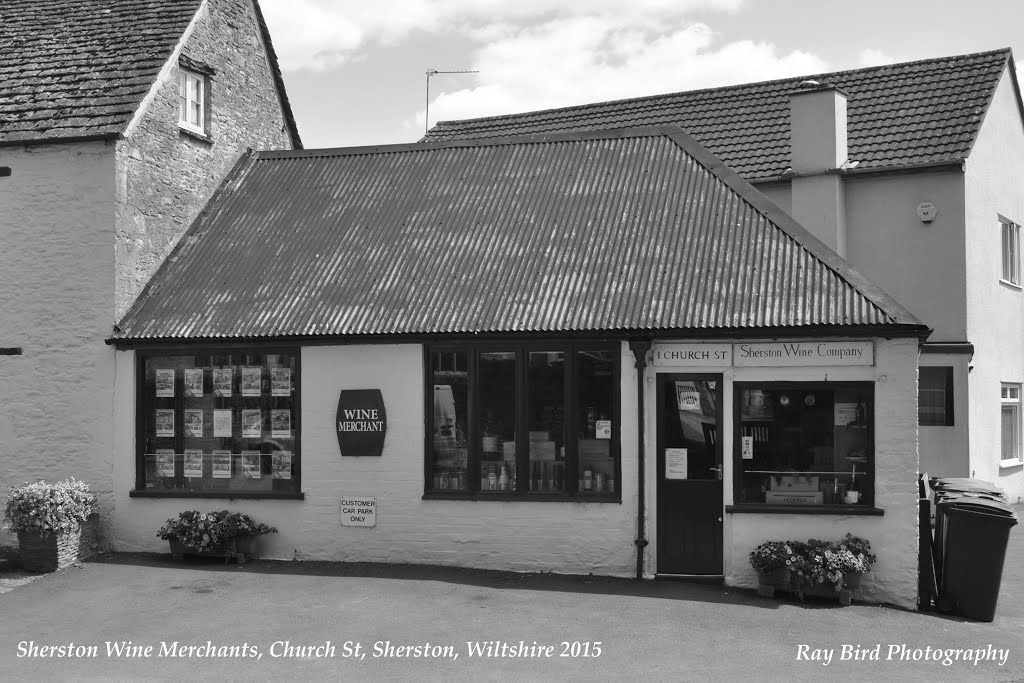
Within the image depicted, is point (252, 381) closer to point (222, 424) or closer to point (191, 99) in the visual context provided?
point (222, 424)

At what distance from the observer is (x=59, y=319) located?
1449 centimetres

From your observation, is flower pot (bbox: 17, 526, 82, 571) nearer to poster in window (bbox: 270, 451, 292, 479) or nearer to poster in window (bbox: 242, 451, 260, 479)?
poster in window (bbox: 242, 451, 260, 479)

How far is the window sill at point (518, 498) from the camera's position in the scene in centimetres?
1284

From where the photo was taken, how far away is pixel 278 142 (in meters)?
19.5

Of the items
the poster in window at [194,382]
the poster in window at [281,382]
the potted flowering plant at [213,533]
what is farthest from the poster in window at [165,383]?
the potted flowering plant at [213,533]

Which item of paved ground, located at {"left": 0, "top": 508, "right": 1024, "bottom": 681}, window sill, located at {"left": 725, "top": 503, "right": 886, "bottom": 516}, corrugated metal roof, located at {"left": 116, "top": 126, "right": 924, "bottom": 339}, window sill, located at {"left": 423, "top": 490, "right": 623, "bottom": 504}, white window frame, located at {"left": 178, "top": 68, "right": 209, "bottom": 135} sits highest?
white window frame, located at {"left": 178, "top": 68, "right": 209, "bottom": 135}

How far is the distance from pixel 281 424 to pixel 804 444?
648 centimetres

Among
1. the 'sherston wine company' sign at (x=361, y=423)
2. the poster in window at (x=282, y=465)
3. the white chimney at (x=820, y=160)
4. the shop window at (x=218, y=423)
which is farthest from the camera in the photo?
the white chimney at (x=820, y=160)

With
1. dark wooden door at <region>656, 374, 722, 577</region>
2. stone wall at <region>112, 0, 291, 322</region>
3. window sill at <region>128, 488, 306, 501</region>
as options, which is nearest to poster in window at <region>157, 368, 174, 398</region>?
stone wall at <region>112, 0, 291, 322</region>

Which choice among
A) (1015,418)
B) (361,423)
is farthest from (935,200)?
(361,423)

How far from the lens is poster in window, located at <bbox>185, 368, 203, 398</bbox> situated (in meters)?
14.4

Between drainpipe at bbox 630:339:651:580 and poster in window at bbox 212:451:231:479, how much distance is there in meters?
5.34

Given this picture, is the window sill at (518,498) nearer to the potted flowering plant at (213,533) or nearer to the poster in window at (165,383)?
the potted flowering plant at (213,533)

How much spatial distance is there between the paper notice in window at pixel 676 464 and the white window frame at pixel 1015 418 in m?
10.4
